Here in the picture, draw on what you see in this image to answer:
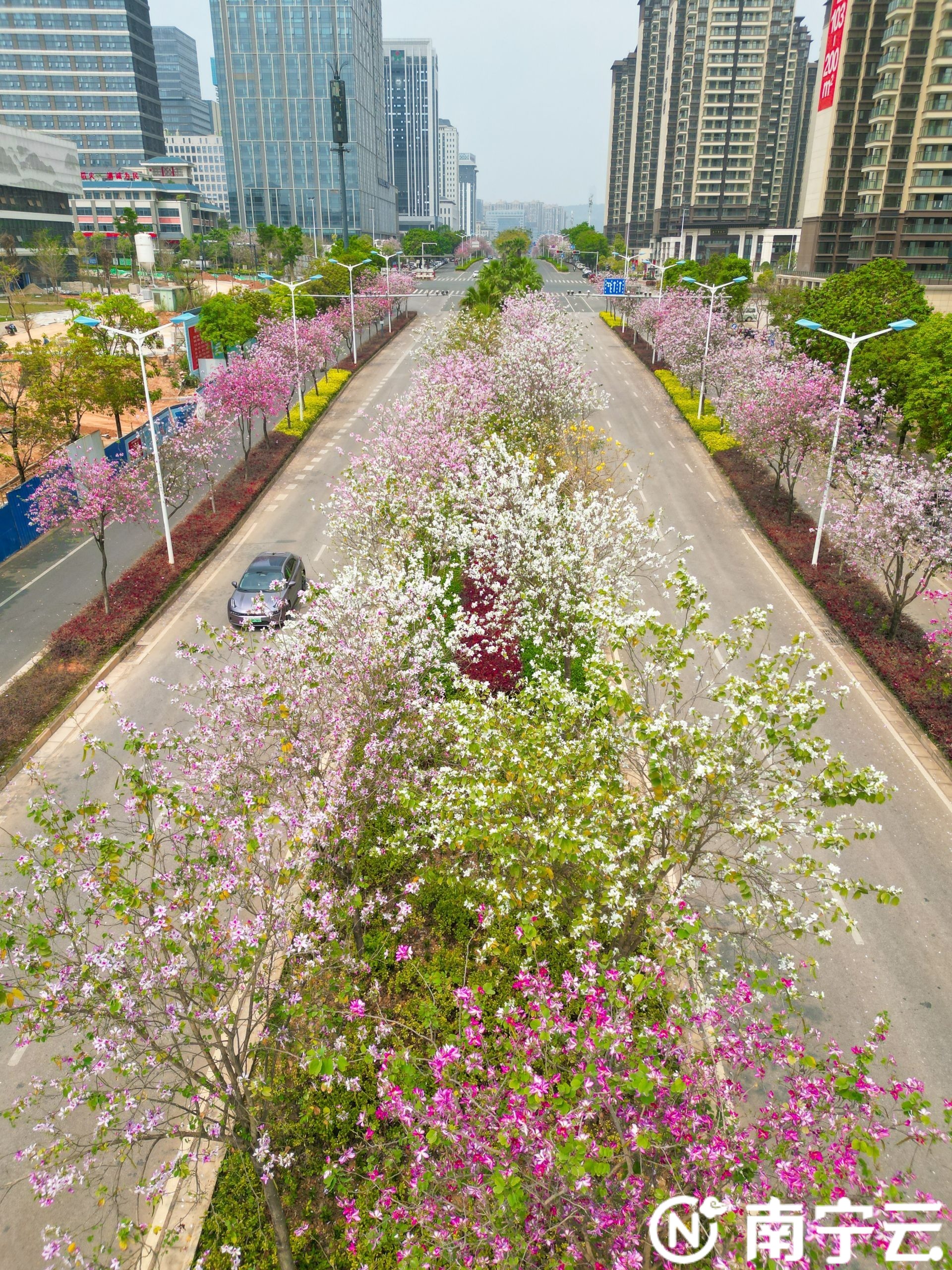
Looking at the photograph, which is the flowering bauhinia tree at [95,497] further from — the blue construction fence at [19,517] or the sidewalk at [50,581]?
the blue construction fence at [19,517]

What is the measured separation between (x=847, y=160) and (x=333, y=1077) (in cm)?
9771

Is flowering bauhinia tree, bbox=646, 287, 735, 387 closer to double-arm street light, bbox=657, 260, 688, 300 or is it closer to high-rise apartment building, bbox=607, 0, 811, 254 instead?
double-arm street light, bbox=657, 260, 688, 300

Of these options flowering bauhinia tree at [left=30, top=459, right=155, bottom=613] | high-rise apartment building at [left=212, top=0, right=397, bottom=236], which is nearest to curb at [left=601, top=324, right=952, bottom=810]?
flowering bauhinia tree at [left=30, top=459, right=155, bottom=613]

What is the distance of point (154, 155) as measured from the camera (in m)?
145

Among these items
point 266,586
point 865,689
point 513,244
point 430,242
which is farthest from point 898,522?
point 430,242

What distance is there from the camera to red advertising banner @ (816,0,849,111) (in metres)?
78.6

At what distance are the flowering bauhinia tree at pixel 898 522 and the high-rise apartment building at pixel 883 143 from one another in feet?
167

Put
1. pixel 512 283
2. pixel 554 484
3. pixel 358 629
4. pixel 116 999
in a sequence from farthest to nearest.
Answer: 1. pixel 512 283
2. pixel 554 484
3. pixel 358 629
4. pixel 116 999

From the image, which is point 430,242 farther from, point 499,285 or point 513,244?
point 499,285

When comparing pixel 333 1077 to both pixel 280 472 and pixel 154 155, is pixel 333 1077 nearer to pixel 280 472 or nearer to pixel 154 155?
pixel 280 472

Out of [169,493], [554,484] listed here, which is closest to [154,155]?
[169,493]

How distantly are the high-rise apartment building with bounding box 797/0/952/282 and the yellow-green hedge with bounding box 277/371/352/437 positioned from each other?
44335mm

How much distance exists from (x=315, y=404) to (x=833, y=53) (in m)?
69.1

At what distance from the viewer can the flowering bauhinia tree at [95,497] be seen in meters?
24.9
